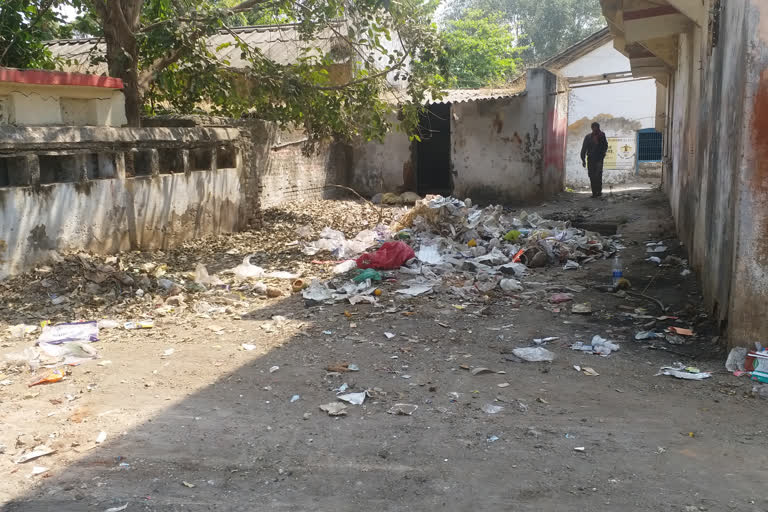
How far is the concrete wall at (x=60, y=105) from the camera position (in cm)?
665

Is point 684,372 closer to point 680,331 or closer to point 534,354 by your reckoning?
point 680,331

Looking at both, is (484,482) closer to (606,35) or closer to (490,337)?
(490,337)

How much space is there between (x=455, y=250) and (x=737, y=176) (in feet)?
14.8

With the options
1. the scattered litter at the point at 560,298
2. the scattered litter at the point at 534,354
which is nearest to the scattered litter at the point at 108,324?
the scattered litter at the point at 534,354

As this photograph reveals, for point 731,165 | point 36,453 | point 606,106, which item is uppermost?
point 606,106

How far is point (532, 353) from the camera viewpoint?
15.8 ft

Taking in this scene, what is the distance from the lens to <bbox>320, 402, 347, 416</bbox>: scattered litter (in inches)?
152

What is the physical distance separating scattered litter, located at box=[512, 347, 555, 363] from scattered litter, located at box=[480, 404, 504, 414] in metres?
0.92

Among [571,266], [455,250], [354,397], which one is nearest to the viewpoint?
[354,397]

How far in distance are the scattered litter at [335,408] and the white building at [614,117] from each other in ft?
58.7

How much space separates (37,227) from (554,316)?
17.3 ft

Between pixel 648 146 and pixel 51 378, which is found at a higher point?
pixel 648 146

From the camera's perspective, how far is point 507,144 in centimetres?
1417

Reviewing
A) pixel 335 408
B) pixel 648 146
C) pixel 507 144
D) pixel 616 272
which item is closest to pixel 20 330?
pixel 335 408
